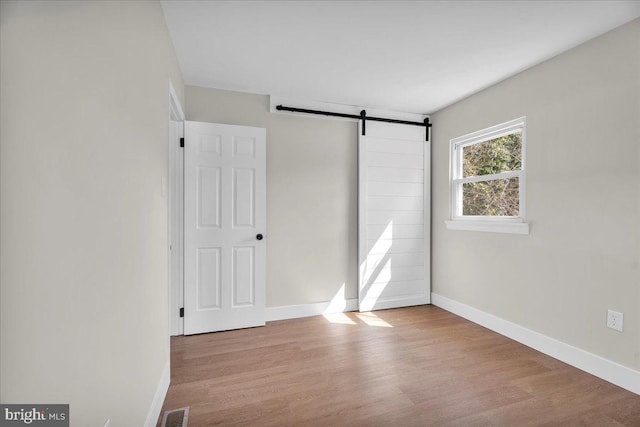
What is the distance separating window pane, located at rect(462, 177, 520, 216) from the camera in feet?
9.76

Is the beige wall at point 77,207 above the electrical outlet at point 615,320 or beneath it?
above

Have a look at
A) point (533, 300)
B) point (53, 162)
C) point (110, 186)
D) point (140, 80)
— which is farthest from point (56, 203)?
point (533, 300)

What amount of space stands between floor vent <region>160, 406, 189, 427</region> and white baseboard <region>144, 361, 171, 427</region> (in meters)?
0.05

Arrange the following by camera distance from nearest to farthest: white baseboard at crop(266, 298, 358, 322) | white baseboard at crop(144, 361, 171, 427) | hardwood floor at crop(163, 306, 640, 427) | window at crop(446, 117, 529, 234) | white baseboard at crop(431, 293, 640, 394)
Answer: white baseboard at crop(144, 361, 171, 427) < hardwood floor at crop(163, 306, 640, 427) < white baseboard at crop(431, 293, 640, 394) < window at crop(446, 117, 529, 234) < white baseboard at crop(266, 298, 358, 322)

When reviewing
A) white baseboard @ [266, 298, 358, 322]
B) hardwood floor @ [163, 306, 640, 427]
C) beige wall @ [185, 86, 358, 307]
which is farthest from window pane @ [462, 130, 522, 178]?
white baseboard @ [266, 298, 358, 322]

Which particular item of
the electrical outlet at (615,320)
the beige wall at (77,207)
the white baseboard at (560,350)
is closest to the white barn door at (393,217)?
the white baseboard at (560,350)

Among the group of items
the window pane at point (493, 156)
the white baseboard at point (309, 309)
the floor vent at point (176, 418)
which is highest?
the window pane at point (493, 156)

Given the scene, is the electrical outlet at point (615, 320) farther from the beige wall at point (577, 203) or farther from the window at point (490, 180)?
the window at point (490, 180)

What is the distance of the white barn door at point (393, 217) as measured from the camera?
3.71 m

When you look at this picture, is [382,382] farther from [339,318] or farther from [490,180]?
[490,180]

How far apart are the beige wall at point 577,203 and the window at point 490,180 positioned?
107 millimetres

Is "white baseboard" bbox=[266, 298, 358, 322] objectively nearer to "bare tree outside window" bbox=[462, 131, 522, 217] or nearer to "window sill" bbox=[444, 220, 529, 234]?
"window sill" bbox=[444, 220, 529, 234]

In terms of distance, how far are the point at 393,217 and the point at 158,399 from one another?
2938 millimetres

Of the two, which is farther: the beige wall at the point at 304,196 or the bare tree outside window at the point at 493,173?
the beige wall at the point at 304,196
